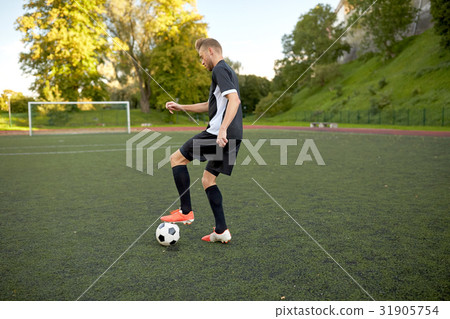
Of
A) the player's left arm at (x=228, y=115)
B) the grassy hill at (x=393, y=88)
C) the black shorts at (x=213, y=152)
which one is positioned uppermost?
the grassy hill at (x=393, y=88)

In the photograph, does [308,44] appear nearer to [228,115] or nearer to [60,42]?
[60,42]

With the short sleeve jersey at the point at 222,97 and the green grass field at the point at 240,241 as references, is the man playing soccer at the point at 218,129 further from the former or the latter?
the green grass field at the point at 240,241

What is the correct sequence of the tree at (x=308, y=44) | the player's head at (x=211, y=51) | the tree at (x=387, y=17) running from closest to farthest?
the player's head at (x=211, y=51)
the tree at (x=387, y=17)
the tree at (x=308, y=44)

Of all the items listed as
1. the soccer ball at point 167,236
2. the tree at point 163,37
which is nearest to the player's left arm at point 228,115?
the soccer ball at point 167,236

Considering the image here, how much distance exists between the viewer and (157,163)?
10633mm

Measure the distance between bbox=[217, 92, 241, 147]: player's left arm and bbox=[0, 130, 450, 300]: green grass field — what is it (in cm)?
104

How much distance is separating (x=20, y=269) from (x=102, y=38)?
38781 millimetres

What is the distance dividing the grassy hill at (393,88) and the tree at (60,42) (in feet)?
87.6

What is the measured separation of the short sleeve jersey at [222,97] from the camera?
3480mm

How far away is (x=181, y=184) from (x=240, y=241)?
2.91 ft

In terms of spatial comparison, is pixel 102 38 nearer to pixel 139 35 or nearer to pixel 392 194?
pixel 139 35

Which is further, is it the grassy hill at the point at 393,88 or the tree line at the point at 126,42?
the tree line at the point at 126,42

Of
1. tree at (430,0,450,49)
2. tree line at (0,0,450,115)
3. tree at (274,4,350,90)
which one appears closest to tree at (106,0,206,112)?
tree line at (0,0,450,115)

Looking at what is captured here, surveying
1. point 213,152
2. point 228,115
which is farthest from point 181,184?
point 228,115
